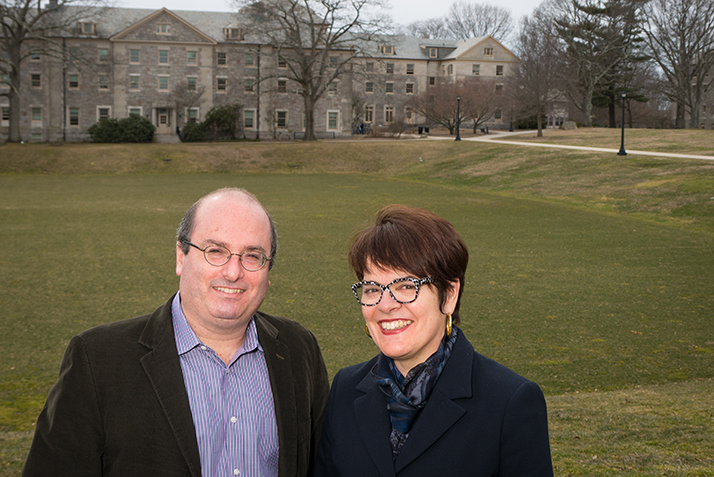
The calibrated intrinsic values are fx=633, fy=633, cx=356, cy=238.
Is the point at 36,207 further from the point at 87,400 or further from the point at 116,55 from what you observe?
the point at 116,55

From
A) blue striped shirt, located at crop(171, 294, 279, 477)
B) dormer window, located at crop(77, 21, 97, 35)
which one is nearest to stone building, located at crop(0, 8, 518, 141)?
dormer window, located at crop(77, 21, 97, 35)

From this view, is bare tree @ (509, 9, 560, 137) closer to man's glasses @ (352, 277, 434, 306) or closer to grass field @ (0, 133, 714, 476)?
grass field @ (0, 133, 714, 476)

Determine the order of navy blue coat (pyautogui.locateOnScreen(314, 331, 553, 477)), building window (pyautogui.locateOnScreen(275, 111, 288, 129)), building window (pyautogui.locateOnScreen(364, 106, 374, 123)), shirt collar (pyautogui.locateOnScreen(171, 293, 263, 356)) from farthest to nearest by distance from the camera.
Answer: building window (pyautogui.locateOnScreen(364, 106, 374, 123)) → building window (pyautogui.locateOnScreen(275, 111, 288, 129)) → shirt collar (pyautogui.locateOnScreen(171, 293, 263, 356)) → navy blue coat (pyautogui.locateOnScreen(314, 331, 553, 477))

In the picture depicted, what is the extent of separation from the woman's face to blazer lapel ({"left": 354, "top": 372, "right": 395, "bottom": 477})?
0.62ft

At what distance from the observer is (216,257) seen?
2984 millimetres

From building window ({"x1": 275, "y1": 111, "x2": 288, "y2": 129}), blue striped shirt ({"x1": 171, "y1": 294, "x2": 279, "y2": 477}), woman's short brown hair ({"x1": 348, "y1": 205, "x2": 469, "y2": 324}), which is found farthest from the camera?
building window ({"x1": 275, "y1": 111, "x2": 288, "y2": 129})

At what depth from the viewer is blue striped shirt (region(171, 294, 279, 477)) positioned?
2.76 m

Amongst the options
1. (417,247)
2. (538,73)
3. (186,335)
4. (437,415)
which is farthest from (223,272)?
(538,73)

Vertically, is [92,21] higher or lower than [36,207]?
higher

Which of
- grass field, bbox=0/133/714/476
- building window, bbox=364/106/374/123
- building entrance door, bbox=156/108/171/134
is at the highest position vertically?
building window, bbox=364/106/374/123

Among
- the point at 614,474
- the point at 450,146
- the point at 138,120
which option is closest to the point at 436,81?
the point at 450,146

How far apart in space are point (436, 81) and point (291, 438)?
73.8 metres

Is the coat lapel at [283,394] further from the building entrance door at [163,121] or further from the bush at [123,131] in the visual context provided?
the building entrance door at [163,121]

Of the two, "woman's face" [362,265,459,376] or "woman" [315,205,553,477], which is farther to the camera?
"woman's face" [362,265,459,376]
